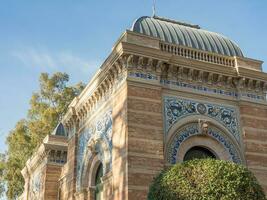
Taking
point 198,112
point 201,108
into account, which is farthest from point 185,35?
point 198,112

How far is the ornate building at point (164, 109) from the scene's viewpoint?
14.0 m

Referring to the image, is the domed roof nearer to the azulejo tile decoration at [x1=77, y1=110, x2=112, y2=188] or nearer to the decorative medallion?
the decorative medallion

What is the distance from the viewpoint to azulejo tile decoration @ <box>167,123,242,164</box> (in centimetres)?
1452

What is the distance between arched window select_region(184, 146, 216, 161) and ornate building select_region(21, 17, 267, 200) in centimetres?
4

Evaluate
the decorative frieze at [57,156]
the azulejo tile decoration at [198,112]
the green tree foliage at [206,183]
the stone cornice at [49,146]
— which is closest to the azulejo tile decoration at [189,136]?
the azulejo tile decoration at [198,112]

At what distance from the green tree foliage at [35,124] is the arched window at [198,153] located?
17860 mm

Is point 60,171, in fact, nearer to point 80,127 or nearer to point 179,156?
point 80,127

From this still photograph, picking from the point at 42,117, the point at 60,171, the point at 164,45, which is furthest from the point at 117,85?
the point at 42,117

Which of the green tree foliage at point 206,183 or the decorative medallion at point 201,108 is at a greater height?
the decorative medallion at point 201,108

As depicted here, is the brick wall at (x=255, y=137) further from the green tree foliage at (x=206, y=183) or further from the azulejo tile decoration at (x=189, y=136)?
the green tree foliage at (x=206, y=183)

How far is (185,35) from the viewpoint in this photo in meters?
17.4

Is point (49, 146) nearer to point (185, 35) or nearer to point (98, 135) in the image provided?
point (98, 135)

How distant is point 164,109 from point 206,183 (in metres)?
4.63

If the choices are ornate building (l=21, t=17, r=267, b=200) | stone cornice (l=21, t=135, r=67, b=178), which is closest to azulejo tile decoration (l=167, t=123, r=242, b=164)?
ornate building (l=21, t=17, r=267, b=200)
